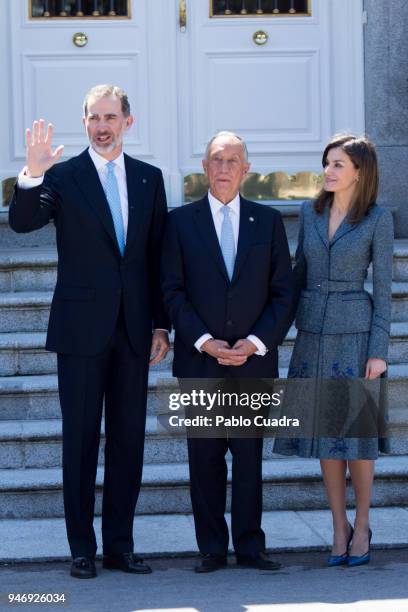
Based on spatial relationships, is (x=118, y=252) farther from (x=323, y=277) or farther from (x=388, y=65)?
(x=388, y=65)

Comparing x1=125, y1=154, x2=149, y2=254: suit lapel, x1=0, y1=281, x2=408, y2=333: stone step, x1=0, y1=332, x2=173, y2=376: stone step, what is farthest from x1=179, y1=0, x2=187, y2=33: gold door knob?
x1=125, y1=154, x2=149, y2=254: suit lapel

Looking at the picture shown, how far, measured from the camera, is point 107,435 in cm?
530

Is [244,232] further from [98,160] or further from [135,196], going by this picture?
[98,160]

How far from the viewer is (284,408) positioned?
5.35m

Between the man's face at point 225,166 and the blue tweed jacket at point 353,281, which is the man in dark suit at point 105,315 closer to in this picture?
the man's face at point 225,166

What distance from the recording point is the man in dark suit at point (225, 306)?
5145 mm

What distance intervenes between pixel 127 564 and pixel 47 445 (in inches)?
47.9

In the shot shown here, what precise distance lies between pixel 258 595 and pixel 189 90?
158 inches

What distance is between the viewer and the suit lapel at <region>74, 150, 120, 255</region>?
515 cm

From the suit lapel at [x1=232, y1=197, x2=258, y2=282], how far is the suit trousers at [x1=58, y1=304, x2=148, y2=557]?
50 cm

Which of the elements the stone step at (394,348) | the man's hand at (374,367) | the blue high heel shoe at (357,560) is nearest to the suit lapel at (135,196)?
the man's hand at (374,367)

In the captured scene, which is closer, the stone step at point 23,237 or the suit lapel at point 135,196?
the suit lapel at point 135,196

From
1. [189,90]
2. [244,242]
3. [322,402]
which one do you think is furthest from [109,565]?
[189,90]

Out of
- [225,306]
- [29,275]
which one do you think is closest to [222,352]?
[225,306]
